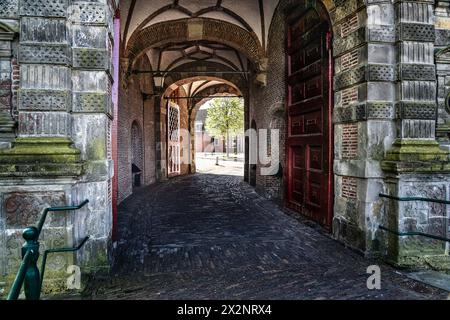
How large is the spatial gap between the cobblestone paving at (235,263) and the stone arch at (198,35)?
5.66 metres

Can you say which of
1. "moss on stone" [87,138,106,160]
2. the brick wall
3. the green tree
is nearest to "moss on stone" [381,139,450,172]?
the brick wall

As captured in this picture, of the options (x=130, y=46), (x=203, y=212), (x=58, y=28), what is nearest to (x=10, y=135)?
(x=58, y=28)

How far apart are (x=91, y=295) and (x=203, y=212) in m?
4.73

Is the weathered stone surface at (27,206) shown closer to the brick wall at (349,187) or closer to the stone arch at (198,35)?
the brick wall at (349,187)

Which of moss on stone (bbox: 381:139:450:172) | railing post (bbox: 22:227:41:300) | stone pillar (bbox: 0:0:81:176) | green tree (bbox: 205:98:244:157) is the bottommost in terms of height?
railing post (bbox: 22:227:41:300)

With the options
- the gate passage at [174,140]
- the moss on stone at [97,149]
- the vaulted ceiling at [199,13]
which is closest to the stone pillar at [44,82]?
the moss on stone at [97,149]

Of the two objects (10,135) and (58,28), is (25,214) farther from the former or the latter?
(58,28)

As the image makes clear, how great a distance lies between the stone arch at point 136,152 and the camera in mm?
12638

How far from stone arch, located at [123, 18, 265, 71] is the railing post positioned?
876 cm

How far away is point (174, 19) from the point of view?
34.2ft

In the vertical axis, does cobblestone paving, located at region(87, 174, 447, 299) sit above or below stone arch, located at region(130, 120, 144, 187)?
below

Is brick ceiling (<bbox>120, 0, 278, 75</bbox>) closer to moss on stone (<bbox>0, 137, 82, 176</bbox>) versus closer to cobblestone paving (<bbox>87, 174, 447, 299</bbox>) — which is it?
cobblestone paving (<bbox>87, 174, 447, 299</bbox>)

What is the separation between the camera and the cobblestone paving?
3.70 meters

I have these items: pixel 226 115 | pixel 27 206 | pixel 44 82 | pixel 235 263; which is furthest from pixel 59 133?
pixel 226 115
